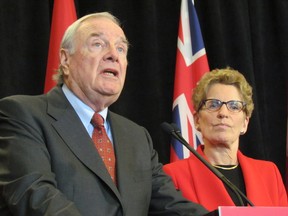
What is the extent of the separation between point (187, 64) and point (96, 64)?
167cm

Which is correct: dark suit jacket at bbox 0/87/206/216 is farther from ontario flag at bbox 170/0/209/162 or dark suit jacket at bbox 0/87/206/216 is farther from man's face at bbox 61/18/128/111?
ontario flag at bbox 170/0/209/162

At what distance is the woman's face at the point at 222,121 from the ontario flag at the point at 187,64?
69cm

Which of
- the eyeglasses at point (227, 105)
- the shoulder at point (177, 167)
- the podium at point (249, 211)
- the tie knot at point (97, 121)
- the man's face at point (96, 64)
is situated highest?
the man's face at point (96, 64)

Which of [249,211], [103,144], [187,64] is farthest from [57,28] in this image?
[249,211]

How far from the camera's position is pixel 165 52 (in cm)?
421

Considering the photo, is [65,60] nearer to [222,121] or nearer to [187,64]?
[222,121]

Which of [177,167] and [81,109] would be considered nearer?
[81,109]

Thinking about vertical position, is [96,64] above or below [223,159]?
above

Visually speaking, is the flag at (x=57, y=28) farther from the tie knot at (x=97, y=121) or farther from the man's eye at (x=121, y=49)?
the tie knot at (x=97, y=121)

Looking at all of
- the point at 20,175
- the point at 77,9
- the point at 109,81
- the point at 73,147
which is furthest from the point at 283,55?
the point at 20,175

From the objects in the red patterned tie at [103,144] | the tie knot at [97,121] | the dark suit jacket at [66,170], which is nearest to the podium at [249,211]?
the dark suit jacket at [66,170]

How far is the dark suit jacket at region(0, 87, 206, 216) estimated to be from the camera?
5.85 feet

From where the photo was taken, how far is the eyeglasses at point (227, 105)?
116 inches

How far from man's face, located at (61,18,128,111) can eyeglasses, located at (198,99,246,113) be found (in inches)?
28.6
